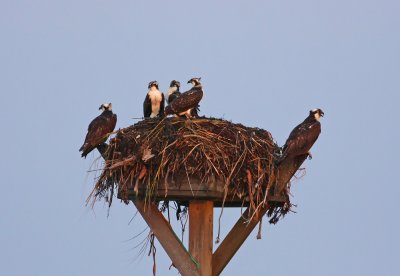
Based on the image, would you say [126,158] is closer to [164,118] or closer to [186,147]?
[186,147]

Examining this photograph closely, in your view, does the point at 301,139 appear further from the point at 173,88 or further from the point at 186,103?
the point at 173,88

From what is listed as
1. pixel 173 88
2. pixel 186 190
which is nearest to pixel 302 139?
pixel 186 190

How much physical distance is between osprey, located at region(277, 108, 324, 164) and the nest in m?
0.24

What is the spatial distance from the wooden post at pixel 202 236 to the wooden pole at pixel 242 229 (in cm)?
22

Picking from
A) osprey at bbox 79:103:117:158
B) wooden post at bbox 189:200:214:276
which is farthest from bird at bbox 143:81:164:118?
wooden post at bbox 189:200:214:276

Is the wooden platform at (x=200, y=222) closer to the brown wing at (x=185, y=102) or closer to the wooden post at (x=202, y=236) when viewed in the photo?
the wooden post at (x=202, y=236)

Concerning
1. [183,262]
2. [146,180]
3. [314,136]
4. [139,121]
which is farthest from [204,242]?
[139,121]

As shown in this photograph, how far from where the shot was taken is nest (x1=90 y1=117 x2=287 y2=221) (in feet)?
23.5

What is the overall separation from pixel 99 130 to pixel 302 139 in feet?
8.28

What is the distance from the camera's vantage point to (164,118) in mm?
8781

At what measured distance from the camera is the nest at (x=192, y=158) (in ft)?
23.5

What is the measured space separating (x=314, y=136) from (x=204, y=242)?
1.83 meters

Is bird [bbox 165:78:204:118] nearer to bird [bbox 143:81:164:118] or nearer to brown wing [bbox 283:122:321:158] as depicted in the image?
bird [bbox 143:81:164:118]

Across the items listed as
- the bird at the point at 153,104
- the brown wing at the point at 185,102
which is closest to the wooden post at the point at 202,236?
the brown wing at the point at 185,102
